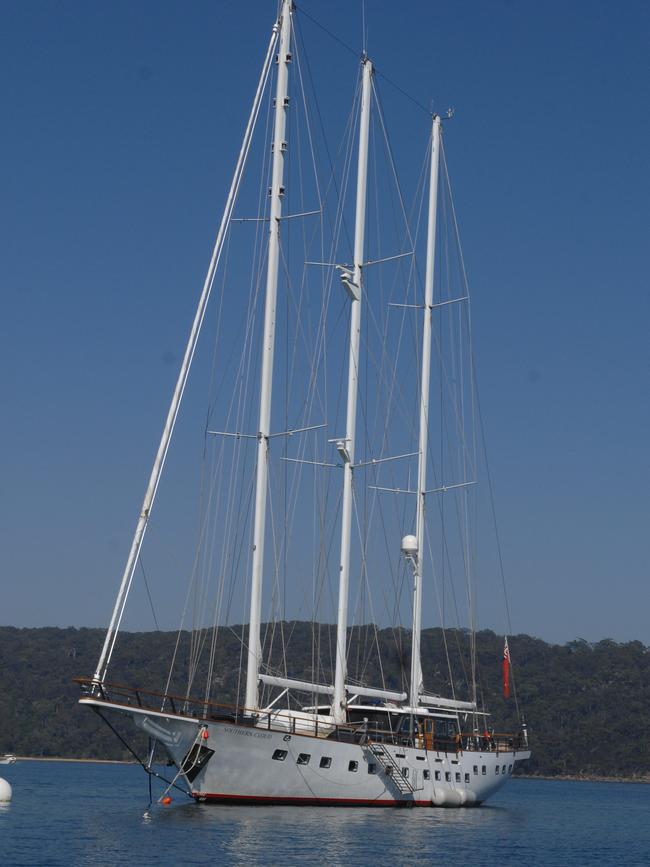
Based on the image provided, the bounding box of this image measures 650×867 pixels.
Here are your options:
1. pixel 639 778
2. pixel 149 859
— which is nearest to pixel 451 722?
pixel 149 859

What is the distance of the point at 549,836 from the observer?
50.9 meters

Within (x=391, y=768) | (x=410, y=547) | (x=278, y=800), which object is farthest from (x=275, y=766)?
(x=410, y=547)

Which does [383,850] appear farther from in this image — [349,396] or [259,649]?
[349,396]

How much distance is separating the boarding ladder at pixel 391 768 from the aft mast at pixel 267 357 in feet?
17.4

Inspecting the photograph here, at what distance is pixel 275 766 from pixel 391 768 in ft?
20.5

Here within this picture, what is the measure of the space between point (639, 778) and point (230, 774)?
103308 mm

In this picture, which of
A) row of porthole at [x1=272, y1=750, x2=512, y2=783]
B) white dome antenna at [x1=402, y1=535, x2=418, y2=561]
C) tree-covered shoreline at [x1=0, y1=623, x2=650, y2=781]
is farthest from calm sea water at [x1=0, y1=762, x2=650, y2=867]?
tree-covered shoreline at [x1=0, y1=623, x2=650, y2=781]

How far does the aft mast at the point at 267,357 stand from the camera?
46188 mm

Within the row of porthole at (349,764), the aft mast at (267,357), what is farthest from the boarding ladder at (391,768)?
the aft mast at (267,357)

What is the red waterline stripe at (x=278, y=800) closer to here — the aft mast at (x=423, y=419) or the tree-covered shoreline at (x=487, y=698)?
the aft mast at (x=423, y=419)

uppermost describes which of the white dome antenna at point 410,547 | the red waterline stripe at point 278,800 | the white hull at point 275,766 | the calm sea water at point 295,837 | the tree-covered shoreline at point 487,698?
the tree-covered shoreline at point 487,698

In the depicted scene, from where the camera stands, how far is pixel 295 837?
130 feet

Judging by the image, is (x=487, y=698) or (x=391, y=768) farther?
(x=487, y=698)

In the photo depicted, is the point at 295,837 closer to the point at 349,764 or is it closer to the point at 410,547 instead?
the point at 349,764
